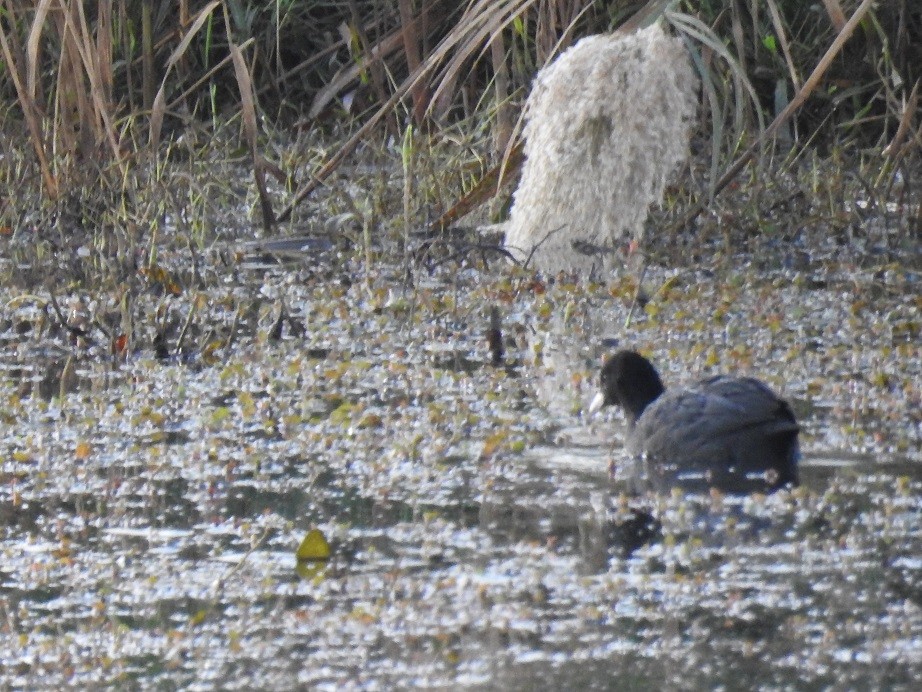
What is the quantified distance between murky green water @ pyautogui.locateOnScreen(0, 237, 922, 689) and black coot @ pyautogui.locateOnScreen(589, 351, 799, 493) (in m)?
0.11

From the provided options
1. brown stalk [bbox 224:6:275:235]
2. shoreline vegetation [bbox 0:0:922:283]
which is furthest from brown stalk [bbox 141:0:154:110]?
brown stalk [bbox 224:6:275:235]

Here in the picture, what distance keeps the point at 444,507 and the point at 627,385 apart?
4.18ft

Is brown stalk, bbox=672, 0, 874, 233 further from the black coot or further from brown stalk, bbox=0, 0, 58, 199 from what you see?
brown stalk, bbox=0, 0, 58, 199

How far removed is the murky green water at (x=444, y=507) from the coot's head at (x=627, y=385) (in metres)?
0.11

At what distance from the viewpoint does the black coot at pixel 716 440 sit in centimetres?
553

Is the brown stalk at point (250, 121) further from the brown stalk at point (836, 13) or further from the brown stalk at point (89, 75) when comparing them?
the brown stalk at point (836, 13)

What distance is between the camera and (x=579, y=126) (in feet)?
25.9

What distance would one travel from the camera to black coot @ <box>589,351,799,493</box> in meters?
5.53

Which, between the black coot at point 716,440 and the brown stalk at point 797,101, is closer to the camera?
the black coot at point 716,440

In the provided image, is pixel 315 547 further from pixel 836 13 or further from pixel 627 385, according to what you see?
pixel 836 13

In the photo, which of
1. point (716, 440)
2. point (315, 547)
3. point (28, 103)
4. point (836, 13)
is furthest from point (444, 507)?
point (28, 103)

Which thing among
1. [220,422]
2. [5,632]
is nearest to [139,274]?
[220,422]

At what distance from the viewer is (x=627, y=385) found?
6.28m

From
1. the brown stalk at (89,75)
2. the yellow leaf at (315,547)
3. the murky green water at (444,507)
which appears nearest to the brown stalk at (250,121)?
the brown stalk at (89,75)
